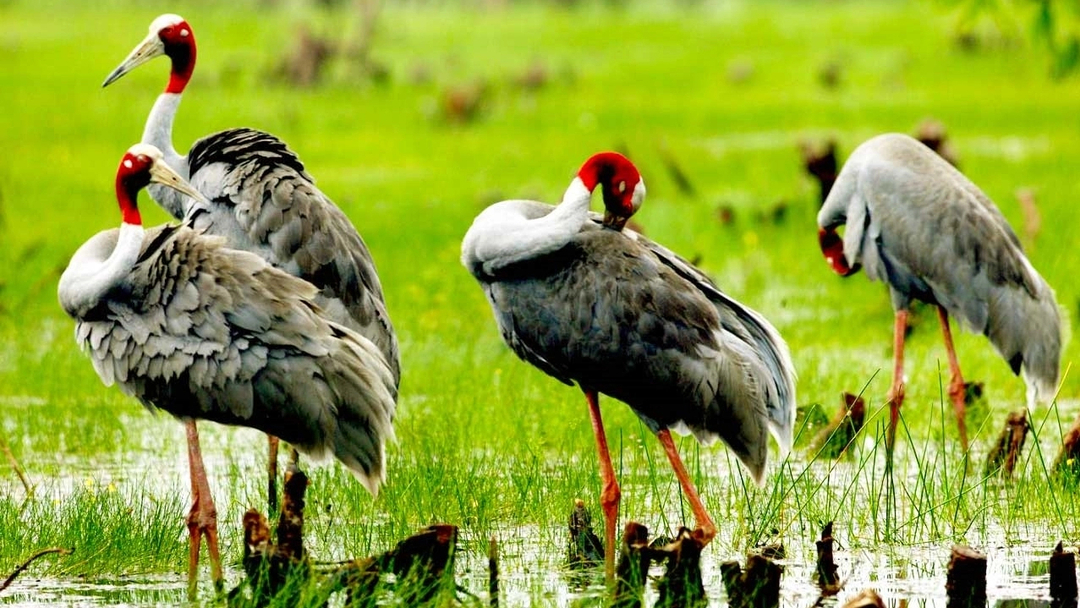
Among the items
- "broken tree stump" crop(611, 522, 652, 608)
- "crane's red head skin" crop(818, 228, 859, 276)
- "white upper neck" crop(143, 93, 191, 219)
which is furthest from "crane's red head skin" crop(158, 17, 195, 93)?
"broken tree stump" crop(611, 522, 652, 608)

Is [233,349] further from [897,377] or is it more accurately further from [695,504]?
[897,377]

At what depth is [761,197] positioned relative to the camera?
1455 centimetres

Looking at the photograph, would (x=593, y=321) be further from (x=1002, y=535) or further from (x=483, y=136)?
(x=483, y=136)

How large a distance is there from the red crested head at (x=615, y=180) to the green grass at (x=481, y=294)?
100 centimetres

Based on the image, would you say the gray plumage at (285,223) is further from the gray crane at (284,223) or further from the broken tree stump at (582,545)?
the broken tree stump at (582,545)

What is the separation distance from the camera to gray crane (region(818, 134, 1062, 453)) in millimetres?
7539

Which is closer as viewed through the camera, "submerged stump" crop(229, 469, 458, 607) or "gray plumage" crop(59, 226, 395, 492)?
"submerged stump" crop(229, 469, 458, 607)

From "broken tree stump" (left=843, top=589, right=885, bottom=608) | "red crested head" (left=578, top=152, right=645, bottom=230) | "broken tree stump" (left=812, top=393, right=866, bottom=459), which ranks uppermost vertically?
"red crested head" (left=578, top=152, right=645, bottom=230)

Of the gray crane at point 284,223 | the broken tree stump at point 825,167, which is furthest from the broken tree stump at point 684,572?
the broken tree stump at point 825,167

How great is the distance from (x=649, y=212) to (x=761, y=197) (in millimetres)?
1448

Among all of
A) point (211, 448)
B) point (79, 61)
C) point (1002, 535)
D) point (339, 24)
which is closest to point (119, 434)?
point (211, 448)

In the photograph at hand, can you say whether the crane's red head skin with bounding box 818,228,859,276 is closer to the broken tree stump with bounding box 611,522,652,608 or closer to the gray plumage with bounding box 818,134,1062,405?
the gray plumage with bounding box 818,134,1062,405

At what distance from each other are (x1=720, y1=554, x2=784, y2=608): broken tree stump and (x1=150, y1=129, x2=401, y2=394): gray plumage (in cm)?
212

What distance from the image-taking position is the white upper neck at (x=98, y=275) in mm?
5770
